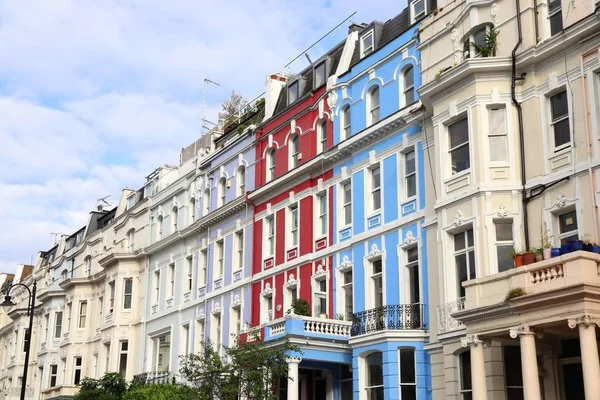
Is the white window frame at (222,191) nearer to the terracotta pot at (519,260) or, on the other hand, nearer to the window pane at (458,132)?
the window pane at (458,132)

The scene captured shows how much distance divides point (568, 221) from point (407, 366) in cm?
699

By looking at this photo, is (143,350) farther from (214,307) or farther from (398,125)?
(398,125)

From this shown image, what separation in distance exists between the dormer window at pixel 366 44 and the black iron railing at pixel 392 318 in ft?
33.0

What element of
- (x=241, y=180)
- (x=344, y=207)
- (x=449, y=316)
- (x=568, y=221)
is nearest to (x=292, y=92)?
(x=241, y=180)

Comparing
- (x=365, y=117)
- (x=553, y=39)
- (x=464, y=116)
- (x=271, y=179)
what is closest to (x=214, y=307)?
(x=271, y=179)

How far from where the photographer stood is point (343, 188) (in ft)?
103

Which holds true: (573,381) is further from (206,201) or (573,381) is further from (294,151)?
(206,201)

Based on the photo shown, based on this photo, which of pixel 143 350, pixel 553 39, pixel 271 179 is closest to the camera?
pixel 553 39

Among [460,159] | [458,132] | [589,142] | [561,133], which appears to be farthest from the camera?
[458,132]

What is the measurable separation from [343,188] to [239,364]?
8589mm

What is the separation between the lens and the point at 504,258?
75.8 feet

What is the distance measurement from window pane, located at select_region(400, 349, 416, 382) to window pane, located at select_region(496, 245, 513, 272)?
4.63 metres

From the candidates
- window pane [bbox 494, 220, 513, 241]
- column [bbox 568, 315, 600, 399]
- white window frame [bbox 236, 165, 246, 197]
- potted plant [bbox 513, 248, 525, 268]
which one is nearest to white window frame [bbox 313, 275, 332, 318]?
white window frame [bbox 236, 165, 246, 197]

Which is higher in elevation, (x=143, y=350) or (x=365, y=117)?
(x=365, y=117)
